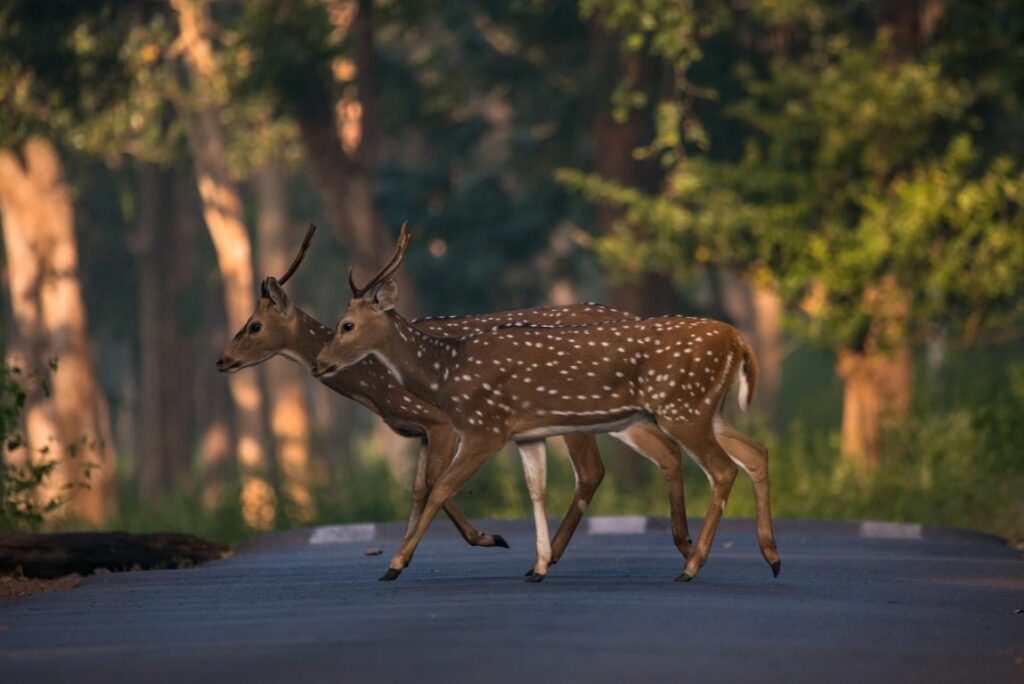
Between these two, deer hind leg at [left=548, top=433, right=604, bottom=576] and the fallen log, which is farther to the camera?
the fallen log

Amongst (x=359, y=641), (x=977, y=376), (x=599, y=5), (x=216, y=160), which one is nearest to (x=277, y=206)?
(x=216, y=160)

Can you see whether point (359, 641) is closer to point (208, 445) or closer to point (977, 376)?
point (977, 376)

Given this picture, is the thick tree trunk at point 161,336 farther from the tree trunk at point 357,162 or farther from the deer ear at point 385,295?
the deer ear at point 385,295

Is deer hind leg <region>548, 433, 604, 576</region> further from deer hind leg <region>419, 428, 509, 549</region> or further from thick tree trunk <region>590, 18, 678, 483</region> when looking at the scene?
thick tree trunk <region>590, 18, 678, 483</region>

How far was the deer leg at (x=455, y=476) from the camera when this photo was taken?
14.0 metres

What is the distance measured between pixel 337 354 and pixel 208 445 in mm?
35532

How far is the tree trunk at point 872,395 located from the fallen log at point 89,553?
1106 cm

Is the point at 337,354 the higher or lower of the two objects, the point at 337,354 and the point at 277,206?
the lower

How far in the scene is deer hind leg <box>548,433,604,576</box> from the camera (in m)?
15.2

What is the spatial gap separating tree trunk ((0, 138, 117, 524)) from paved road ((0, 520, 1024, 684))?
21187 millimetres

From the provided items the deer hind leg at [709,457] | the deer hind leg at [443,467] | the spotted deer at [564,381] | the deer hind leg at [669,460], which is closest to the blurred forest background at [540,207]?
the deer hind leg at [443,467]

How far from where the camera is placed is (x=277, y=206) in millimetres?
44562

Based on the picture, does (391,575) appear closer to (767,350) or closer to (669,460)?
(669,460)

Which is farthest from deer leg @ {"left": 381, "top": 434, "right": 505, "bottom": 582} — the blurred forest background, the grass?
the grass
